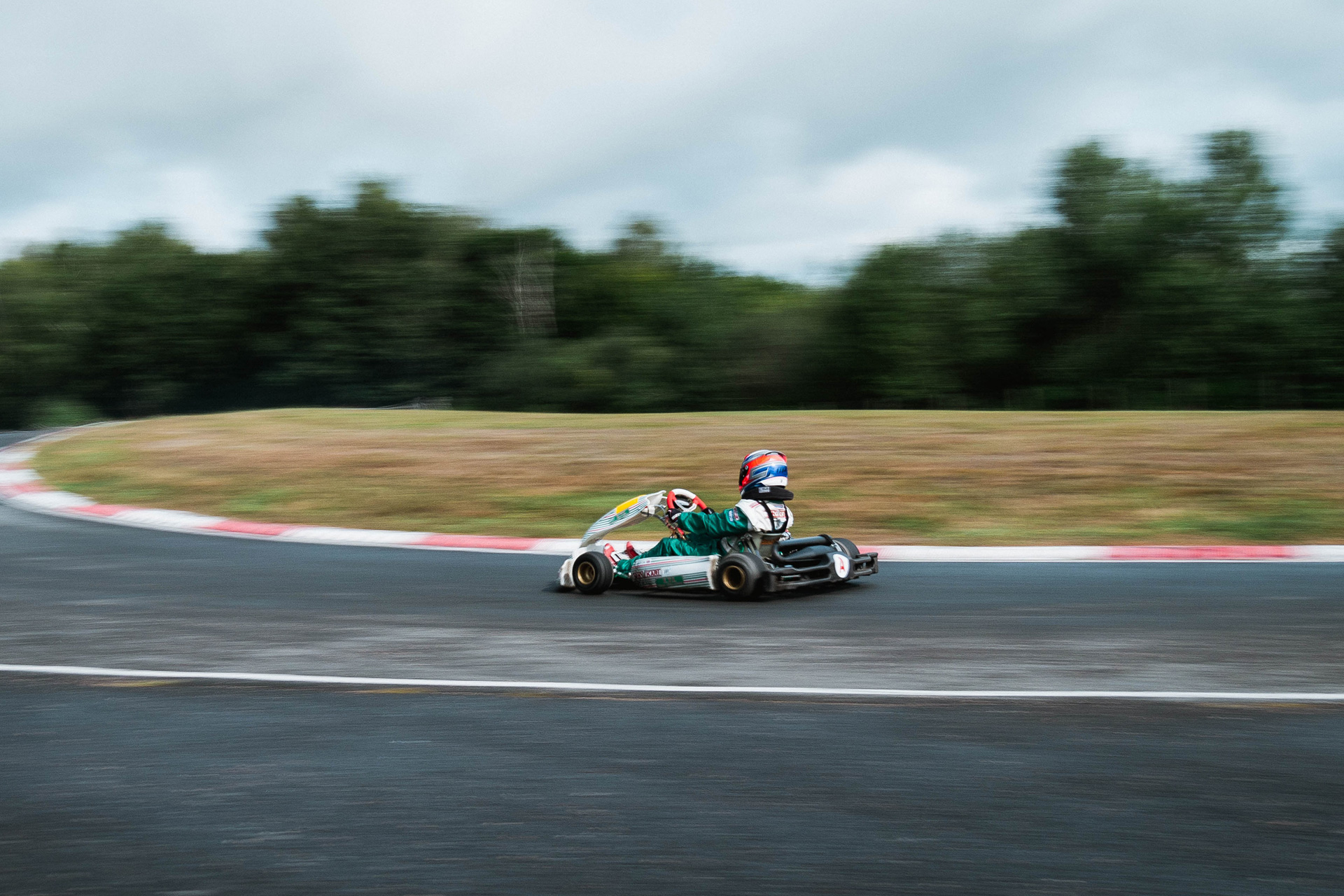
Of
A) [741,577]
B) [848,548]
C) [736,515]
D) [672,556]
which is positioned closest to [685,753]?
[741,577]

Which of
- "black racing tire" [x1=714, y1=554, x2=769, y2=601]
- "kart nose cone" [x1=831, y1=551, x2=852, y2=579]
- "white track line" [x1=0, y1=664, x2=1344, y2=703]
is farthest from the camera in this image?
"kart nose cone" [x1=831, y1=551, x2=852, y2=579]

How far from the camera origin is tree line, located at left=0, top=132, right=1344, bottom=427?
41.8 metres

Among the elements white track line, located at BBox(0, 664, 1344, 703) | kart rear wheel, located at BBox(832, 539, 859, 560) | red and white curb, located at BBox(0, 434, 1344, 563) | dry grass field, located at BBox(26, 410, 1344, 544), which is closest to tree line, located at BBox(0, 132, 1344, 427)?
dry grass field, located at BBox(26, 410, 1344, 544)

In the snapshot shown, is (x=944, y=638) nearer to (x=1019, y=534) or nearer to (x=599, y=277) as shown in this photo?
(x=1019, y=534)

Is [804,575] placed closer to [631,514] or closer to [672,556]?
[672,556]

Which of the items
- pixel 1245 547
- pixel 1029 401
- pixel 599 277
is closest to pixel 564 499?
pixel 1245 547

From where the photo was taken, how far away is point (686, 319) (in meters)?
51.5

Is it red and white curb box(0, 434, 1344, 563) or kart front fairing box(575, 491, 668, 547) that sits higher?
kart front fairing box(575, 491, 668, 547)

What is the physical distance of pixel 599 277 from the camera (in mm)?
56312

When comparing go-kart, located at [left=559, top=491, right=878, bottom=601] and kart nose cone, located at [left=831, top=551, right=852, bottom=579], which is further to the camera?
kart nose cone, located at [left=831, top=551, right=852, bottom=579]

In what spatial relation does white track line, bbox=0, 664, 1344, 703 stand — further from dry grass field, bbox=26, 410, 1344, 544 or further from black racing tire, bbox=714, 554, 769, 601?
dry grass field, bbox=26, 410, 1344, 544

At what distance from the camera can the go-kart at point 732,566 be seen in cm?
810

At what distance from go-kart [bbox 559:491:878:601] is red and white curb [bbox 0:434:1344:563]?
56.7 inches

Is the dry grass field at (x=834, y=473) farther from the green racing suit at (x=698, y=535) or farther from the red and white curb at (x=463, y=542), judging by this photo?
the green racing suit at (x=698, y=535)
